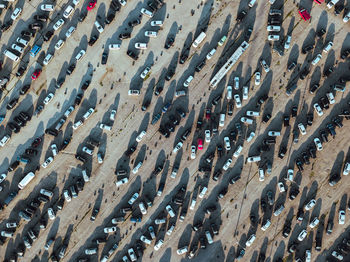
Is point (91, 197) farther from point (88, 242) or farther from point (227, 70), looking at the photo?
point (227, 70)

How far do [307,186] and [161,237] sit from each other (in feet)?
66.0

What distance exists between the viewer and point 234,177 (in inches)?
1428

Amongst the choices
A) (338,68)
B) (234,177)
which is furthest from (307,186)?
(338,68)

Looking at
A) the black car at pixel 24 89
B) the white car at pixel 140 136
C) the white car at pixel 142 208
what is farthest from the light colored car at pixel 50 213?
the black car at pixel 24 89

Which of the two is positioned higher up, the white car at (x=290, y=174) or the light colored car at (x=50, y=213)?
the white car at (x=290, y=174)

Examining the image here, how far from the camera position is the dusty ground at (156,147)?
3653cm

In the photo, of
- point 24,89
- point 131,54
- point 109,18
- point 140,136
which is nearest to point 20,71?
point 24,89

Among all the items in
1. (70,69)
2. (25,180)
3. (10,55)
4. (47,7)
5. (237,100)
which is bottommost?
(25,180)

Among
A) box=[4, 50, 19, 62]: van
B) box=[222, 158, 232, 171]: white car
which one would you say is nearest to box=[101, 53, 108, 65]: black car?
box=[4, 50, 19, 62]: van

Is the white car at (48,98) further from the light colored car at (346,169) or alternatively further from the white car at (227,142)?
the light colored car at (346,169)

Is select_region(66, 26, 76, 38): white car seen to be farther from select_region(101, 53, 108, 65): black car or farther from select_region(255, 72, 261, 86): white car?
select_region(255, 72, 261, 86): white car

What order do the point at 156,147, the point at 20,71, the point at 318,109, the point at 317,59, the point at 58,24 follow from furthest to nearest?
the point at 156,147 → the point at 20,71 → the point at 58,24 → the point at 318,109 → the point at 317,59

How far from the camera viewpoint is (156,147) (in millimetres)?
36875

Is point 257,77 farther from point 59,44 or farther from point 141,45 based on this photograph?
point 59,44
